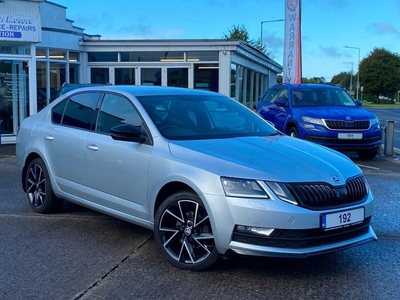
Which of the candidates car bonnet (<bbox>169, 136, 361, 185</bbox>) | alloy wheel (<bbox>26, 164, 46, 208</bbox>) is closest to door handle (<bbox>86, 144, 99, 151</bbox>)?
car bonnet (<bbox>169, 136, 361, 185</bbox>)

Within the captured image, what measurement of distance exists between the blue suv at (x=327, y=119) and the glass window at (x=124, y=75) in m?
7.78

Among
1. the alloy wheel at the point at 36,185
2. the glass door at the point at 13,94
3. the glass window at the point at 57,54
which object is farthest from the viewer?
the glass window at the point at 57,54

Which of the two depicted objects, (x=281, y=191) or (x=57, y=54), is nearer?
(x=281, y=191)

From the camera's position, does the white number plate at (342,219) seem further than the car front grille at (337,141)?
No

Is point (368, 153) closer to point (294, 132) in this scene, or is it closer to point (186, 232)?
point (294, 132)

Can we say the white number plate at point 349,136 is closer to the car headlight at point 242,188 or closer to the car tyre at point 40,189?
the car tyre at point 40,189

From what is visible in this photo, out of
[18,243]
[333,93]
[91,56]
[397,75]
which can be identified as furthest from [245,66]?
[397,75]

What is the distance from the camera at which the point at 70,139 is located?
19.5 ft

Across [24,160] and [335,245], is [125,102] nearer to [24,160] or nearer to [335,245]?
[24,160]

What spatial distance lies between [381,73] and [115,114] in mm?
90078

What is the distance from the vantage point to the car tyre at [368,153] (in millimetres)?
12102

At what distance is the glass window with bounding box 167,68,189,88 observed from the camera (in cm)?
1938

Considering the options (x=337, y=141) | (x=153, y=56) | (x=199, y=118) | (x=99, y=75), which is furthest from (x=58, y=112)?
(x=99, y=75)

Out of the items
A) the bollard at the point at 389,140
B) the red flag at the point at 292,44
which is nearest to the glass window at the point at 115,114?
the bollard at the point at 389,140
